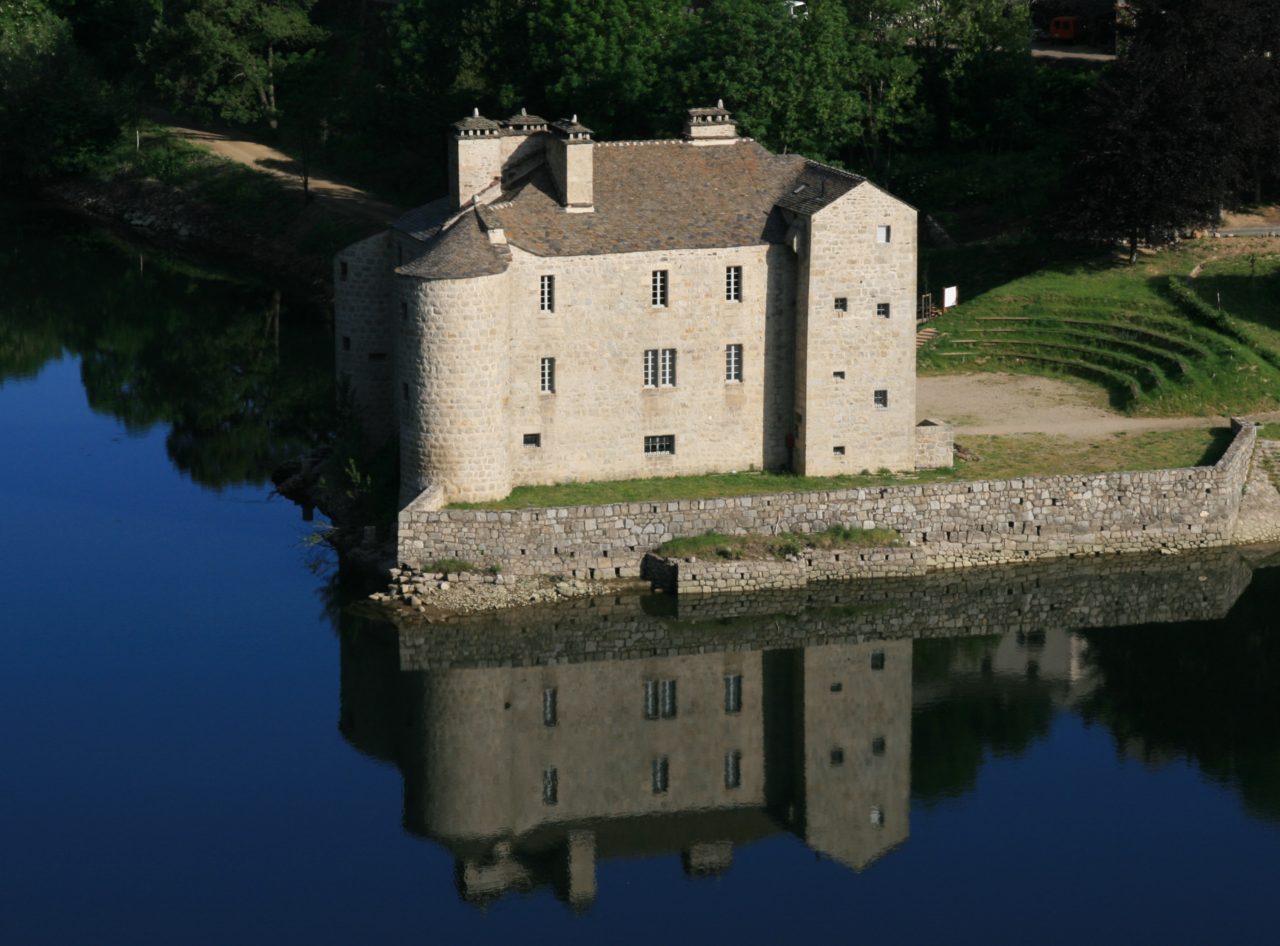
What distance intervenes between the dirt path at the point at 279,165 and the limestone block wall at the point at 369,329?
31.7 meters

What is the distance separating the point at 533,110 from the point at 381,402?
27.5 meters

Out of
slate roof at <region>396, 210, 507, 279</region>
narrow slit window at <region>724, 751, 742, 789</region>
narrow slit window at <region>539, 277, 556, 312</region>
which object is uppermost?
slate roof at <region>396, 210, 507, 279</region>

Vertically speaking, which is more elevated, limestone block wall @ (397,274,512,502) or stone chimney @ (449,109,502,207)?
stone chimney @ (449,109,502,207)

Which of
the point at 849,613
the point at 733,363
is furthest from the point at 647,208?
the point at 849,613

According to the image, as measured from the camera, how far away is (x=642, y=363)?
2005 inches

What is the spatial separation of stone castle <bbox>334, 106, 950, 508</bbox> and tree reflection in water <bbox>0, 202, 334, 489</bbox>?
11.4 metres

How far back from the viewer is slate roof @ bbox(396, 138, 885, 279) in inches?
1932

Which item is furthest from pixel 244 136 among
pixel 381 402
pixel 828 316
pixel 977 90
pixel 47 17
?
pixel 828 316

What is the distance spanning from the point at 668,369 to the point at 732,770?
13.3 metres

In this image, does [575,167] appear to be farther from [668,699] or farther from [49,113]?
[49,113]

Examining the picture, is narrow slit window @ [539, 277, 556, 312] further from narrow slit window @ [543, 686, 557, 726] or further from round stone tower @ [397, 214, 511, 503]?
narrow slit window @ [543, 686, 557, 726]

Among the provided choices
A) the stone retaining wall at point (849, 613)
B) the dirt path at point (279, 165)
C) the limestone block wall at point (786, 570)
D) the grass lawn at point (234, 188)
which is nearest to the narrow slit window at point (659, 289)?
the limestone block wall at point (786, 570)

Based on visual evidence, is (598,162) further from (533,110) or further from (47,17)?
(47,17)

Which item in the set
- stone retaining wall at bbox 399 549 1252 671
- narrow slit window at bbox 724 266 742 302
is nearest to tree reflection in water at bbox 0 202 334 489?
stone retaining wall at bbox 399 549 1252 671
